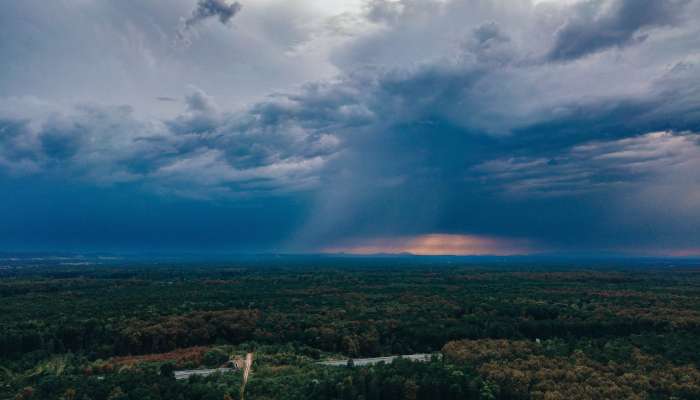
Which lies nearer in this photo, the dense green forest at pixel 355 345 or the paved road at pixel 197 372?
the dense green forest at pixel 355 345

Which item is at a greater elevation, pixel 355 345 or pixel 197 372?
pixel 197 372

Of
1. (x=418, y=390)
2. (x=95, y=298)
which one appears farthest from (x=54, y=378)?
(x=95, y=298)

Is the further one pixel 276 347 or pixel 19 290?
pixel 19 290

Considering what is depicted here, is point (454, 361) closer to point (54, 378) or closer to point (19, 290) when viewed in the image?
point (54, 378)

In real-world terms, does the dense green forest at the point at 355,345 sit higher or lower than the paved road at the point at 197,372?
higher

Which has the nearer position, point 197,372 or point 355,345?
point 197,372

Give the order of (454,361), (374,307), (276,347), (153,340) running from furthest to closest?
(374,307)
(153,340)
(276,347)
(454,361)

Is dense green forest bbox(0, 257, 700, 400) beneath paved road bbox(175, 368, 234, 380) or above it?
above

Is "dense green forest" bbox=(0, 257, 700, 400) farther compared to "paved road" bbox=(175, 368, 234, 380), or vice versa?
"paved road" bbox=(175, 368, 234, 380)
